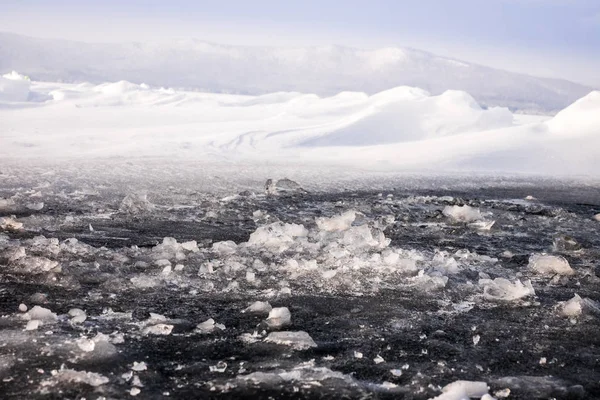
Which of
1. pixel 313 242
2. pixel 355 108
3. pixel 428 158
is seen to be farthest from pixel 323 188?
pixel 355 108

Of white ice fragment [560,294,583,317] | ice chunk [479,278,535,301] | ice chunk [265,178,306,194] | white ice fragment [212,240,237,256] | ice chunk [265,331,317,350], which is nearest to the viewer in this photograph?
ice chunk [265,331,317,350]

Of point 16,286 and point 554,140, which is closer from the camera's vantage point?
point 16,286

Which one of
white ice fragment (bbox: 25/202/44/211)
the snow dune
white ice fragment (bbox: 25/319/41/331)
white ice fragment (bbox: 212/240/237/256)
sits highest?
the snow dune

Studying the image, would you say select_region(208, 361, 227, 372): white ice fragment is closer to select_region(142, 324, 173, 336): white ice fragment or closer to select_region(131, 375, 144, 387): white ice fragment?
select_region(131, 375, 144, 387): white ice fragment

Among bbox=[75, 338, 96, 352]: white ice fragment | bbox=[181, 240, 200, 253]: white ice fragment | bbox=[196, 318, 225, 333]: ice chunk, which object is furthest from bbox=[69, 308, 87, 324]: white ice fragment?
bbox=[181, 240, 200, 253]: white ice fragment

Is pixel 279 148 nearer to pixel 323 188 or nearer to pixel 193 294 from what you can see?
pixel 323 188

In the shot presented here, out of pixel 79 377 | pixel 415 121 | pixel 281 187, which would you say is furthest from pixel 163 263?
pixel 415 121

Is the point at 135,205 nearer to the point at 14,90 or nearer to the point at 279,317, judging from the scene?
the point at 279,317
